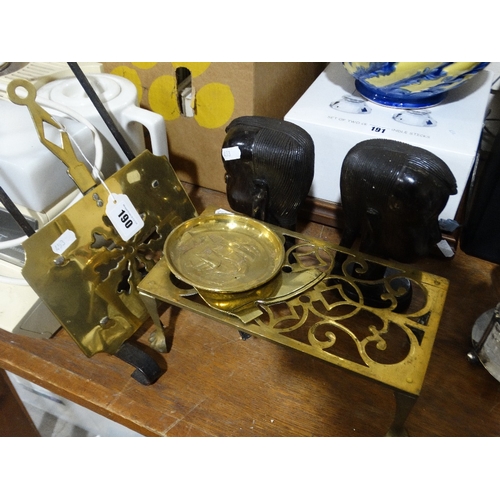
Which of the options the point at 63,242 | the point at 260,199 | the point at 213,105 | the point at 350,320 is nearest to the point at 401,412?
the point at 350,320

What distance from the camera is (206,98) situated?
0.68 metres

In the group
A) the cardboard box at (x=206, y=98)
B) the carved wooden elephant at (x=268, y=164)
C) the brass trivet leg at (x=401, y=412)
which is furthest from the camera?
the cardboard box at (x=206, y=98)

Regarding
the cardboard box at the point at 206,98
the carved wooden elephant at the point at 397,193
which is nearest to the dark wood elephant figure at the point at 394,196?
the carved wooden elephant at the point at 397,193

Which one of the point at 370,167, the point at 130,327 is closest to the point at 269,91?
the point at 370,167

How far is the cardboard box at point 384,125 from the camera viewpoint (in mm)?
581

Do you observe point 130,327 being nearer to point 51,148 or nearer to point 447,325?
point 51,148

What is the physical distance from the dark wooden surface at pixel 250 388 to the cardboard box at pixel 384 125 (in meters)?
A: 0.21

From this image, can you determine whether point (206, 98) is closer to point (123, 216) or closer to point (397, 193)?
point (123, 216)

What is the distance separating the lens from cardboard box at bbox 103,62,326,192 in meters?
0.64

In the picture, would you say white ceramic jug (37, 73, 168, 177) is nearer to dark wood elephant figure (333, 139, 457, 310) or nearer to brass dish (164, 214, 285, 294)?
brass dish (164, 214, 285, 294)

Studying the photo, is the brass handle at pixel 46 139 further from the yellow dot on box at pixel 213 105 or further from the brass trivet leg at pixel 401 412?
the brass trivet leg at pixel 401 412

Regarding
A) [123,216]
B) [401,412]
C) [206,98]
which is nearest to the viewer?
[401,412]

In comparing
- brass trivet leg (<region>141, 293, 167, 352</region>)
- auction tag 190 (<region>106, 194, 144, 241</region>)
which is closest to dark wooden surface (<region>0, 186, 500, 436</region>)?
brass trivet leg (<region>141, 293, 167, 352</region>)

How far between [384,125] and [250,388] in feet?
1.29
